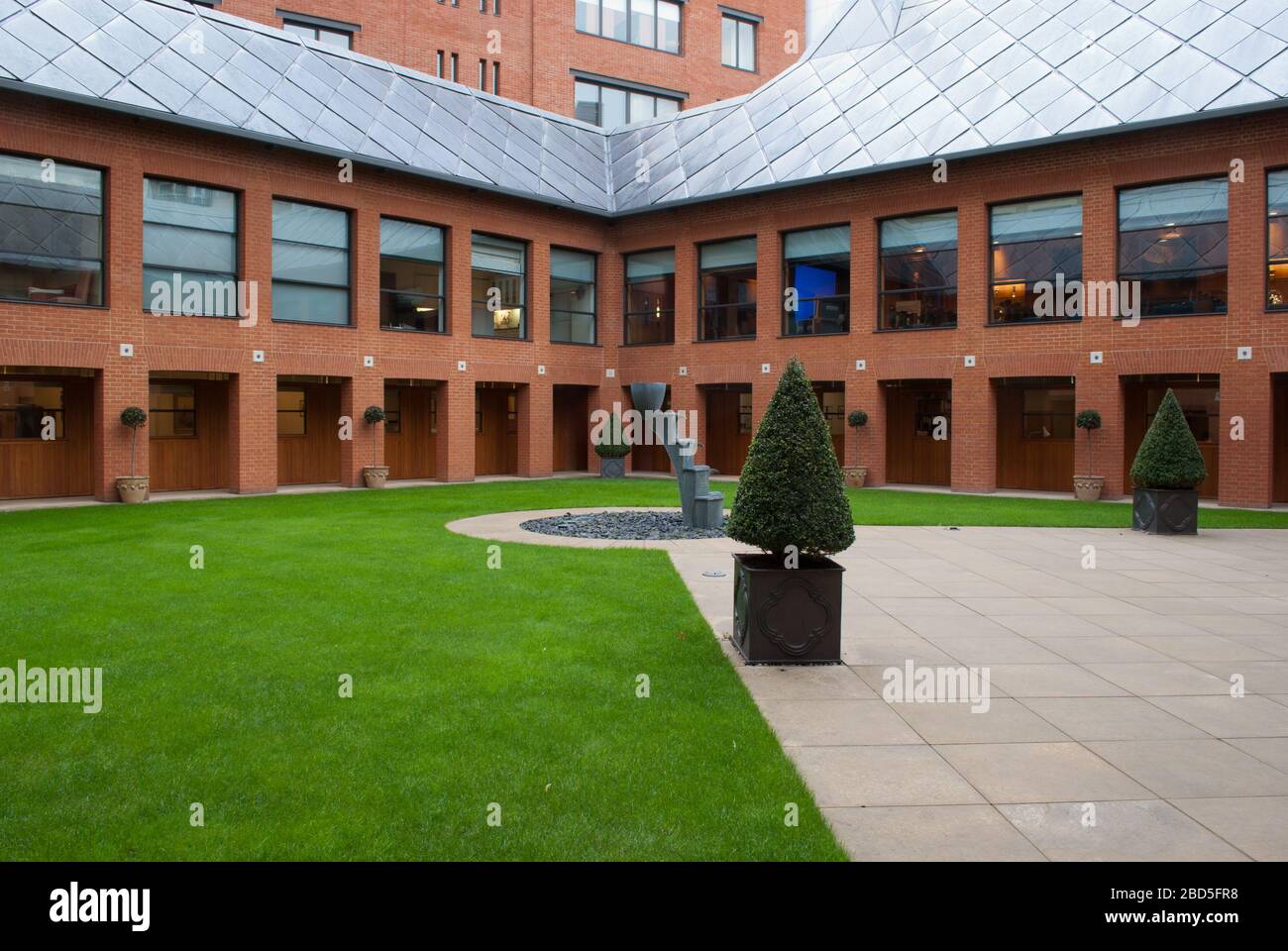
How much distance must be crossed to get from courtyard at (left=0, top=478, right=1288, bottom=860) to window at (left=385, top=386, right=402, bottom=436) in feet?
48.6

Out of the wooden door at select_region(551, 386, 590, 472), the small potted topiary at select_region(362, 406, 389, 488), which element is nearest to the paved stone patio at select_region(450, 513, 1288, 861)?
the small potted topiary at select_region(362, 406, 389, 488)

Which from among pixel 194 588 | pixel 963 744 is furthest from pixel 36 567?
pixel 963 744

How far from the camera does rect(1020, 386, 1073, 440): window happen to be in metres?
24.1

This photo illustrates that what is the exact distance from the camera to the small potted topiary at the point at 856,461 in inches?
974

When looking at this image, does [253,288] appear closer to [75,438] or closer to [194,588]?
[75,438]

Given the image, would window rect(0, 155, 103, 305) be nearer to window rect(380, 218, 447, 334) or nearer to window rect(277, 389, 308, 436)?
window rect(277, 389, 308, 436)

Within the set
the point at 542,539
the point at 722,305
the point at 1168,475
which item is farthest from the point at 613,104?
the point at 1168,475

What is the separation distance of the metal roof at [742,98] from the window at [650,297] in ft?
6.25

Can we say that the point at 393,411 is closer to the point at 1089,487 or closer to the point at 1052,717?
the point at 1089,487

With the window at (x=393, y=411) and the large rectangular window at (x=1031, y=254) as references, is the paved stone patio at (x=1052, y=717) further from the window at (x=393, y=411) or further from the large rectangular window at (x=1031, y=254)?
the window at (x=393, y=411)

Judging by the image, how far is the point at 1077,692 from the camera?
650 centimetres

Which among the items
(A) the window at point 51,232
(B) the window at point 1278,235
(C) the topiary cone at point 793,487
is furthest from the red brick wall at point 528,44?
(C) the topiary cone at point 793,487

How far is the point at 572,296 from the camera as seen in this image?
96.5 ft

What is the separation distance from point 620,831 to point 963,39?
84.0 feet
